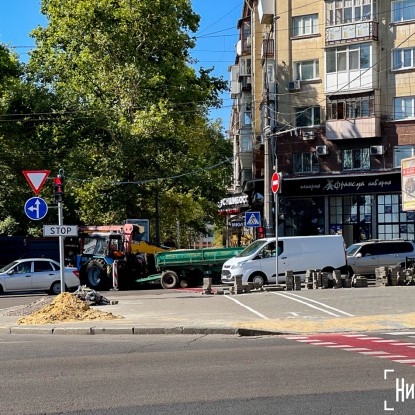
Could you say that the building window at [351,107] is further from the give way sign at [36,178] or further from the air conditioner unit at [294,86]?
the give way sign at [36,178]

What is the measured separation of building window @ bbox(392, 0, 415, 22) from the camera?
140 ft

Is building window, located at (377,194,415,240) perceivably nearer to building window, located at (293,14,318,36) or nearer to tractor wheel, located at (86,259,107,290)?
building window, located at (293,14,318,36)

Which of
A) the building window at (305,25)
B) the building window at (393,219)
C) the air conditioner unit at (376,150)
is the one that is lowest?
the building window at (393,219)

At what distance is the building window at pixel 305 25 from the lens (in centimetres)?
4466

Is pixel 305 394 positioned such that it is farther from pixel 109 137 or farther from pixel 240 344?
pixel 109 137

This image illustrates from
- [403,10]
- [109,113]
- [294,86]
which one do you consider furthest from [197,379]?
[403,10]

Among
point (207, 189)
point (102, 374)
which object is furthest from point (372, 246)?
point (102, 374)

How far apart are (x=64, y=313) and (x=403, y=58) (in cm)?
3090

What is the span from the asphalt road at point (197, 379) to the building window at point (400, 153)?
101 feet

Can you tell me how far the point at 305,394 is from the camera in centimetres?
836

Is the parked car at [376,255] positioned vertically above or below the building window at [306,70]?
below

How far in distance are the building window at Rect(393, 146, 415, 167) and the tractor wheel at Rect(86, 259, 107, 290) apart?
19067 millimetres

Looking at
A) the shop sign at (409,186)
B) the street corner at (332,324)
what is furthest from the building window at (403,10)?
the street corner at (332,324)

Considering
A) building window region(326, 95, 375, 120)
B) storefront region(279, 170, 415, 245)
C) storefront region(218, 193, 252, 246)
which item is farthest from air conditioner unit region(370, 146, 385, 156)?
storefront region(218, 193, 252, 246)
